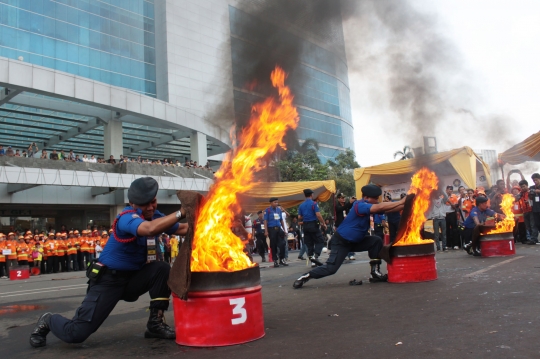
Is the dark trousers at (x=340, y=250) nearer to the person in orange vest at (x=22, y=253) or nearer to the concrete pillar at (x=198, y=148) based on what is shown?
the person in orange vest at (x=22, y=253)

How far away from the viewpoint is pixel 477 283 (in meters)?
6.10

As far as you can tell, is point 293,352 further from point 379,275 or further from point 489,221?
point 489,221

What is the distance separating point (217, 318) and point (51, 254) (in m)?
15.9

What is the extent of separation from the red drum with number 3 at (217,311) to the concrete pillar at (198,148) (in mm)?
25572

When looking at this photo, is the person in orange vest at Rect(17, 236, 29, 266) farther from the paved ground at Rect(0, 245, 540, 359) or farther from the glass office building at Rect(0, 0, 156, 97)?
the glass office building at Rect(0, 0, 156, 97)

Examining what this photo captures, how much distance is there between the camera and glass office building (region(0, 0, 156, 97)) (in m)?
29.3

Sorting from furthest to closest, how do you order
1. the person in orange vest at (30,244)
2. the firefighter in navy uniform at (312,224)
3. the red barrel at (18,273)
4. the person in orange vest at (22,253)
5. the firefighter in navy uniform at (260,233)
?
the person in orange vest at (30,244)
the person in orange vest at (22,253)
the firefighter in navy uniform at (260,233)
the red barrel at (18,273)
the firefighter in navy uniform at (312,224)

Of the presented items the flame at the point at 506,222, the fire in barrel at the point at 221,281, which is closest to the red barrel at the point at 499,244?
the flame at the point at 506,222

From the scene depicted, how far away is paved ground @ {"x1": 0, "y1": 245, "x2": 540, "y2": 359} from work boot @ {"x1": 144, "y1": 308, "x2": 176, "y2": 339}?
0.29 ft

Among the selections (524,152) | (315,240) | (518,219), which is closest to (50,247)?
(315,240)

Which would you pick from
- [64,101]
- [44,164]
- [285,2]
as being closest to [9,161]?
[44,164]

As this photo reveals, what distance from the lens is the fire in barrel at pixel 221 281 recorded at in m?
3.74

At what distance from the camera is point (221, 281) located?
12.3 feet

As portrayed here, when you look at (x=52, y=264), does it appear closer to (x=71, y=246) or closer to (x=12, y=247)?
(x=71, y=246)
